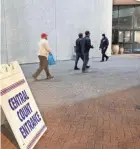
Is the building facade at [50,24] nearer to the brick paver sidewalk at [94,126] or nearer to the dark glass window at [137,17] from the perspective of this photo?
the dark glass window at [137,17]

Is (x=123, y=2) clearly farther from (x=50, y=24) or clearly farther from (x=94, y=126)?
(x=94, y=126)

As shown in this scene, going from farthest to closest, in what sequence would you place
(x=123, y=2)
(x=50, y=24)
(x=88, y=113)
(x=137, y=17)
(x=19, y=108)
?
(x=137, y=17)
(x=123, y=2)
(x=50, y=24)
(x=88, y=113)
(x=19, y=108)

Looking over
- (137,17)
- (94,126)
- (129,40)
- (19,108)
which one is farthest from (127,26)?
(19,108)

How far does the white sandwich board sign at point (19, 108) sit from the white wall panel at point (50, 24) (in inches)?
421

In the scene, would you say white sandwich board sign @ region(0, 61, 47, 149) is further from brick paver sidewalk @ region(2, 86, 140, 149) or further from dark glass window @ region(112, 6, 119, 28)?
dark glass window @ region(112, 6, 119, 28)

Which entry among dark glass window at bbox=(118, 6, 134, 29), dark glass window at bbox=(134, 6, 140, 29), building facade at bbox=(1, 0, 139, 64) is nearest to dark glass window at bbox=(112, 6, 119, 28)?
dark glass window at bbox=(118, 6, 134, 29)

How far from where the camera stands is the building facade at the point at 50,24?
15258mm

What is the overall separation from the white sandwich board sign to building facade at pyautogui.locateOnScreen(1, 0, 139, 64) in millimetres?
10301

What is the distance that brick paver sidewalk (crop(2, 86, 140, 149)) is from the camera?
4.58 metres

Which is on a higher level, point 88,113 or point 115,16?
point 115,16

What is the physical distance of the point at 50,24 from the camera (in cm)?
1725

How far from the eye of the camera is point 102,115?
20.2 feet

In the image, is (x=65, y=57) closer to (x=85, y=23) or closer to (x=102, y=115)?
(x=85, y=23)

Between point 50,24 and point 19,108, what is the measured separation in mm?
13433
